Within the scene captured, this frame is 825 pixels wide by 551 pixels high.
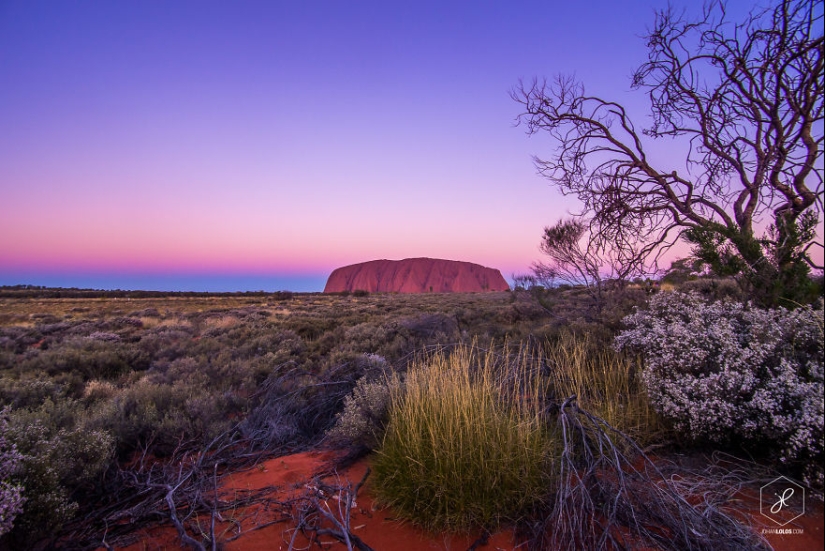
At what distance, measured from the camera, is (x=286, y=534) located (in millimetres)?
3105

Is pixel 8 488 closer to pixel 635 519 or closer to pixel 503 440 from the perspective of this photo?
pixel 503 440

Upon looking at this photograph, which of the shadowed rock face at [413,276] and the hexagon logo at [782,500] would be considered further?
the shadowed rock face at [413,276]

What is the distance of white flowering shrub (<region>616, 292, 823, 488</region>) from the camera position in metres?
2.86

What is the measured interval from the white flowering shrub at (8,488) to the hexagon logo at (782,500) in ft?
16.4

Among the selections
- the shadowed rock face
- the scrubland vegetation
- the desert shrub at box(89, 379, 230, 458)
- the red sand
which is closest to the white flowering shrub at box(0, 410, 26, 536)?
the scrubland vegetation

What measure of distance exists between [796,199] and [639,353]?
2699mm

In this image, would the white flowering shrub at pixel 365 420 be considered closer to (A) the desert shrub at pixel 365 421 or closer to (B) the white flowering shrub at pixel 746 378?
(A) the desert shrub at pixel 365 421

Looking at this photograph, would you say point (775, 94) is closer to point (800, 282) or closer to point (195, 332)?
point (800, 282)

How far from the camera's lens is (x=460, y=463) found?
313 cm

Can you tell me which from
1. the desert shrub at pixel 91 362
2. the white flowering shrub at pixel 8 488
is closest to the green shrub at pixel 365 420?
the white flowering shrub at pixel 8 488

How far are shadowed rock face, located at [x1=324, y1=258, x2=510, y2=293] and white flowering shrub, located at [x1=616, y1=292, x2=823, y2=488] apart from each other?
3336 inches

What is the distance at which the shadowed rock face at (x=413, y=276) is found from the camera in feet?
305

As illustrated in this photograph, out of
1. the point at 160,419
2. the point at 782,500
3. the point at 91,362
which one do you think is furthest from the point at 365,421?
the point at 91,362

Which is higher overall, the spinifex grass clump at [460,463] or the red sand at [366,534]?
the spinifex grass clump at [460,463]
